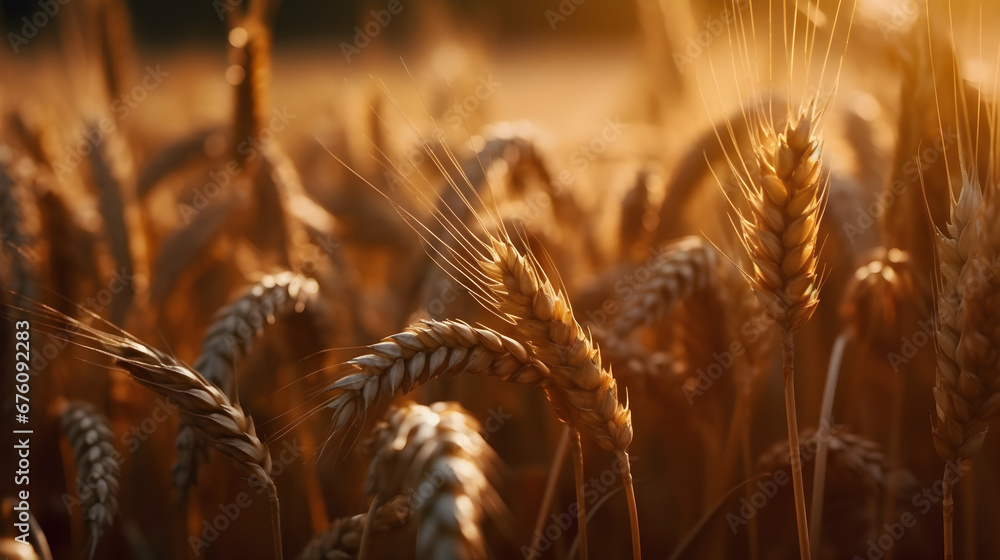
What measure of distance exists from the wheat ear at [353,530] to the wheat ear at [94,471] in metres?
0.34

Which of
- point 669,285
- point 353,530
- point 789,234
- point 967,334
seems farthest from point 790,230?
point 353,530

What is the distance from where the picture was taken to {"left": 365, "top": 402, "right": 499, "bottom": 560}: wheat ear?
0.61 m

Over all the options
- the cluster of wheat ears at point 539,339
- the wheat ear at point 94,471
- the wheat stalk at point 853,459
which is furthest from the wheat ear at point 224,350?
the wheat stalk at point 853,459

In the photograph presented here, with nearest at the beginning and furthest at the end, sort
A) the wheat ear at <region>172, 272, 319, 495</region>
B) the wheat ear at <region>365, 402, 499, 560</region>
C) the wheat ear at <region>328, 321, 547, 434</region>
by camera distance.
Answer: the wheat ear at <region>365, 402, 499, 560</region> → the wheat ear at <region>328, 321, 547, 434</region> → the wheat ear at <region>172, 272, 319, 495</region>

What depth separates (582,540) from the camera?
96cm

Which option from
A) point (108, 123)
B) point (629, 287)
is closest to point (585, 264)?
point (629, 287)

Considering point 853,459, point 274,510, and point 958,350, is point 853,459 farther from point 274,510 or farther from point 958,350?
point 274,510

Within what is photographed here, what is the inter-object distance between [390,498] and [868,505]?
1173 mm

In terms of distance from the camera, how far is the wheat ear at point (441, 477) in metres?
0.61

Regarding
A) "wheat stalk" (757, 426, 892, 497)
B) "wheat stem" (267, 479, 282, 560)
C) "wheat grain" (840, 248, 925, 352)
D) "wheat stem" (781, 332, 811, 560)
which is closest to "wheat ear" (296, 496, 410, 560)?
"wheat stem" (267, 479, 282, 560)

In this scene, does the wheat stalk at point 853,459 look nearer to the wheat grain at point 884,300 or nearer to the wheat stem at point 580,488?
the wheat grain at point 884,300

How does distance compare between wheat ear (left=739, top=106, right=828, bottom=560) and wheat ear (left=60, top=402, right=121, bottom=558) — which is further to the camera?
wheat ear (left=60, top=402, right=121, bottom=558)

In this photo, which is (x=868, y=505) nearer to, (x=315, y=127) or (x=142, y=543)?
(x=142, y=543)

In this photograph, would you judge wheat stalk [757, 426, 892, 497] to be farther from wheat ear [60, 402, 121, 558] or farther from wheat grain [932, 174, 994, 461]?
wheat ear [60, 402, 121, 558]
